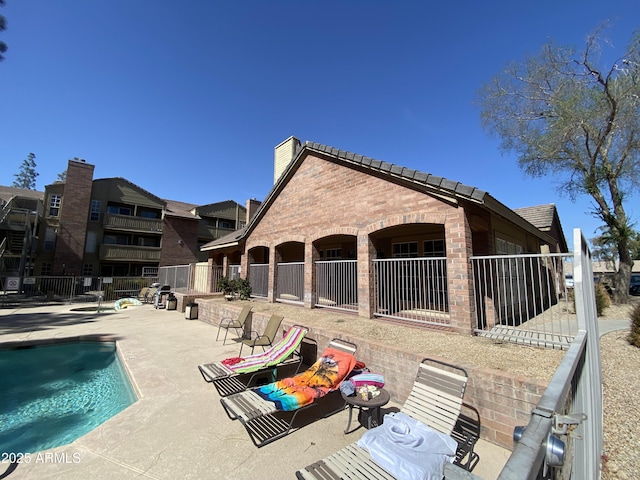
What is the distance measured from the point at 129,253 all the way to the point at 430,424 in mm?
Result: 30833

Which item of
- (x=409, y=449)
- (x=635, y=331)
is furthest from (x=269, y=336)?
(x=635, y=331)

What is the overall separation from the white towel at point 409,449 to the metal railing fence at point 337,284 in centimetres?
598

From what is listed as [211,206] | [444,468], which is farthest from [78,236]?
[444,468]

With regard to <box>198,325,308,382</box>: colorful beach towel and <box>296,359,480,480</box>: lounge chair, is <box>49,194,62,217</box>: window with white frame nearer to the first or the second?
<box>198,325,308,382</box>: colorful beach towel

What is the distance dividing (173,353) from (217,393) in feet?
10.3

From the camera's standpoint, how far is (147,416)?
4.27m

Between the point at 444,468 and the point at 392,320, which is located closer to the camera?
the point at 444,468

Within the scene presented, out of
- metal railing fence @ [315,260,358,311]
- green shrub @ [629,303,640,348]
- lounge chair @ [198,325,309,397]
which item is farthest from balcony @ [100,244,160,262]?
green shrub @ [629,303,640,348]

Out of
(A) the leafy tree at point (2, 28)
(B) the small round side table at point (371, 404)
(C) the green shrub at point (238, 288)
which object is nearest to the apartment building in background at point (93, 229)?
(A) the leafy tree at point (2, 28)

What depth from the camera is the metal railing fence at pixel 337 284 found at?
9344 millimetres

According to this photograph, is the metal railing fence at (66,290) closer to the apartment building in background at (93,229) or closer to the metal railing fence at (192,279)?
the apartment building in background at (93,229)

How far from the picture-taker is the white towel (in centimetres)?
257

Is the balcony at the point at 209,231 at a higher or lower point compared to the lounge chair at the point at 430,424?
higher

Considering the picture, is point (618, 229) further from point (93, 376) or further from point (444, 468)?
point (93, 376)
